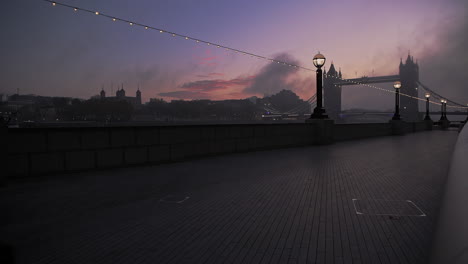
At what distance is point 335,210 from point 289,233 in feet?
3.88

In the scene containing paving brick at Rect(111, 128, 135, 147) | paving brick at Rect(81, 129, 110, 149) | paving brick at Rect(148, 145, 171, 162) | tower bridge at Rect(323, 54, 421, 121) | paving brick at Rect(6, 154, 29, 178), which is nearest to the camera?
paving brick at Rect(6, 154, 29, 178)

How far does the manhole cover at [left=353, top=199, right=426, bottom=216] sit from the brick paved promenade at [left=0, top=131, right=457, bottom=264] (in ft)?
0.05

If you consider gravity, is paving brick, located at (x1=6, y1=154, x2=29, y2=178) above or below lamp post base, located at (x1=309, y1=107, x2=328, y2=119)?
below

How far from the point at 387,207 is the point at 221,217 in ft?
8.08

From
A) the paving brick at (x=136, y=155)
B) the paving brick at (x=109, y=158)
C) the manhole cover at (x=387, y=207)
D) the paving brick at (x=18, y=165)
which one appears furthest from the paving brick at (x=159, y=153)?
the manhole cover at (x=387, y=207)

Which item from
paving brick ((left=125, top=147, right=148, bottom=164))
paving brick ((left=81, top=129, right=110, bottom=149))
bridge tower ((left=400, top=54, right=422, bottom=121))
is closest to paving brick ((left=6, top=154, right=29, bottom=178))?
paving brick ((left=81, top=129, right=110, bottom=149))

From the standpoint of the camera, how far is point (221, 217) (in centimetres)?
405

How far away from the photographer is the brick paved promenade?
2.99 meters

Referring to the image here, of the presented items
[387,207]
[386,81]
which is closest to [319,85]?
[387,207]

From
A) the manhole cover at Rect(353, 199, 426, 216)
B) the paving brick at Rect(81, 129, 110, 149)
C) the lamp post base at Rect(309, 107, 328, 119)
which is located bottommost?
the manhole cover at Rect(353, 199, 426, 216)

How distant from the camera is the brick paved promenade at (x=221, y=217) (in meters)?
2.99

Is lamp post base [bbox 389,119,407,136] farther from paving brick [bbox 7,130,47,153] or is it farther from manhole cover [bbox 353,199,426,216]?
paving brick [bbox 7,130,47,153]

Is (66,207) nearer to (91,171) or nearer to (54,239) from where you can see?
(54,239)

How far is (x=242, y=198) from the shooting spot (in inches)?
197
